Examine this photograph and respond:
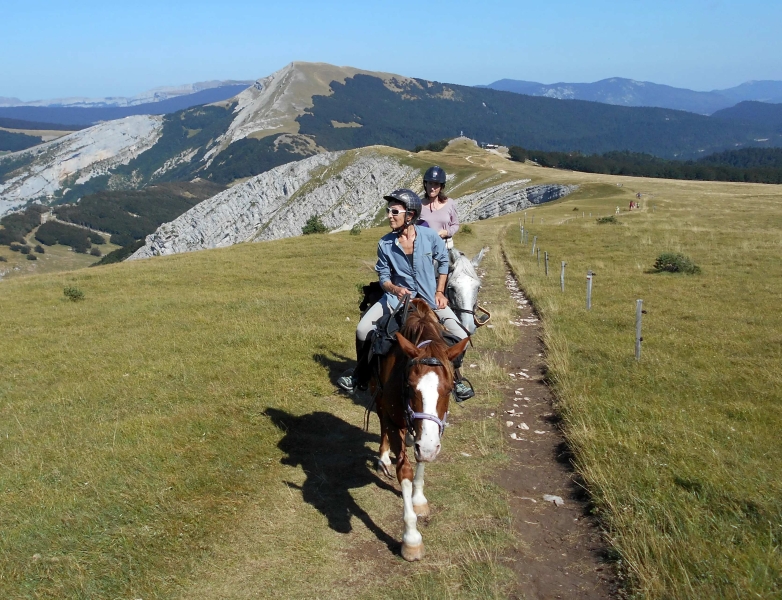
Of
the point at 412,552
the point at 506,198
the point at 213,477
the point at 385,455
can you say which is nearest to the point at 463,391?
the point at 385,455

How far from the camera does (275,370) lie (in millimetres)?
11555

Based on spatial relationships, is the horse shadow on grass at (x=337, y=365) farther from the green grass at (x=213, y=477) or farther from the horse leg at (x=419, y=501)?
the horse leg at (x=419, y=501)

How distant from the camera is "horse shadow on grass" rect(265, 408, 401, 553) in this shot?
665cm

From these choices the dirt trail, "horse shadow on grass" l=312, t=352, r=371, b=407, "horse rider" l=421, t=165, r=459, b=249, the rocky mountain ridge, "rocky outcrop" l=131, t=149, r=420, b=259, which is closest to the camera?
the dirt trail

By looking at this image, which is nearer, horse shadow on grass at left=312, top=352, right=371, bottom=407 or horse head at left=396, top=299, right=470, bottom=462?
horse head at left=396, top=299, right=470, bottom=462

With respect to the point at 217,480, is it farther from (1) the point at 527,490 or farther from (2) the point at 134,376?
(2) the point at 134,376

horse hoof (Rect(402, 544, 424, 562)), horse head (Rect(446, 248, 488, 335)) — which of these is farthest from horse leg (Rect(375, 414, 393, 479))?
horse head (Rect(446, 248, 488, 335))

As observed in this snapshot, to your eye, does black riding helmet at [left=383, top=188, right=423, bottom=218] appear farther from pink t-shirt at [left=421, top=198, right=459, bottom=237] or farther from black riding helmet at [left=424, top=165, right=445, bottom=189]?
black riding helmet at [left=424, top=165, right=445, bottom=189]

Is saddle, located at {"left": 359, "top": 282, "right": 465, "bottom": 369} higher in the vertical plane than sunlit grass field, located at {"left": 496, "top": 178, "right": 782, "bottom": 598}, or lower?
higher

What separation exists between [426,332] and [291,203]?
161646mm

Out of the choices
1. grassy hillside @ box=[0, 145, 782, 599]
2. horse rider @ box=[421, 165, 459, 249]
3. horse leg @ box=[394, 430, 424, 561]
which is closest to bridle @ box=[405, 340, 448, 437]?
horse leg @ box=[394, 430, 424, 561]

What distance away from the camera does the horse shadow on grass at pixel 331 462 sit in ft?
21.8

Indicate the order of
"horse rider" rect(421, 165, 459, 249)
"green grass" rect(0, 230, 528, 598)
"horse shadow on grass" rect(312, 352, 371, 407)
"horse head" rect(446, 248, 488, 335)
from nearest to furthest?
1. "green grass" rect(0, 230, 528, 598)
2. "horse head" rect(446, 248, 488, 335)
3. "horse rider" rect(421, 165, 459, 249)
4. "horse shadow on grass" rect(312, 352, 371, 407)

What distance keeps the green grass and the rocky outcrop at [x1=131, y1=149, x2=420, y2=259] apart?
11685 centimetres
